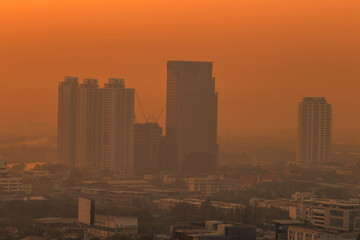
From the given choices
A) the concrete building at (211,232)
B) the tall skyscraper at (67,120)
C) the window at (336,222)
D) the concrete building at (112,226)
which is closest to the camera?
the concrete building at (211,232)

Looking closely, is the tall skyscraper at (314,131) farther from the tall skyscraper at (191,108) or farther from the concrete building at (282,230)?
the concrete building at (282,230)

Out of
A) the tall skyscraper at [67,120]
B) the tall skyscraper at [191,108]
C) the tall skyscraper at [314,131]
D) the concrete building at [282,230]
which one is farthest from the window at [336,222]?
the tall skyscraper at [191,108]

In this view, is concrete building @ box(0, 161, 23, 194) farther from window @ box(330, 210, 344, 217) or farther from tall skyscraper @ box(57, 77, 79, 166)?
window @ box(330, 210, 344, 217)

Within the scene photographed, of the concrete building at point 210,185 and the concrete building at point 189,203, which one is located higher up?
the concrete building at point 210,185

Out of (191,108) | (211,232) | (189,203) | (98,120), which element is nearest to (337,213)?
(211,232)

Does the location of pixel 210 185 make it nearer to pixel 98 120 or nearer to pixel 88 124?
pixel 98 120

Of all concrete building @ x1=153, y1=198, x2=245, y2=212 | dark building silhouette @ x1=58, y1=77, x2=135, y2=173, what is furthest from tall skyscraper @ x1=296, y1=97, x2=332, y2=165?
concrete building @ x1=153, y1=198, x2=245, y2=212

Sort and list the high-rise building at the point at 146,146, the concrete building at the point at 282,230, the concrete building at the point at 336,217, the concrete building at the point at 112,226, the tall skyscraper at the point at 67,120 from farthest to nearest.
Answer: the high-rise building at the point at 146,146
the tall skyscraper at the point at 67,120
the concrete building at the point at 336,217
the concrete building at the point at 112,226
the concrete building at the point at 282,230
